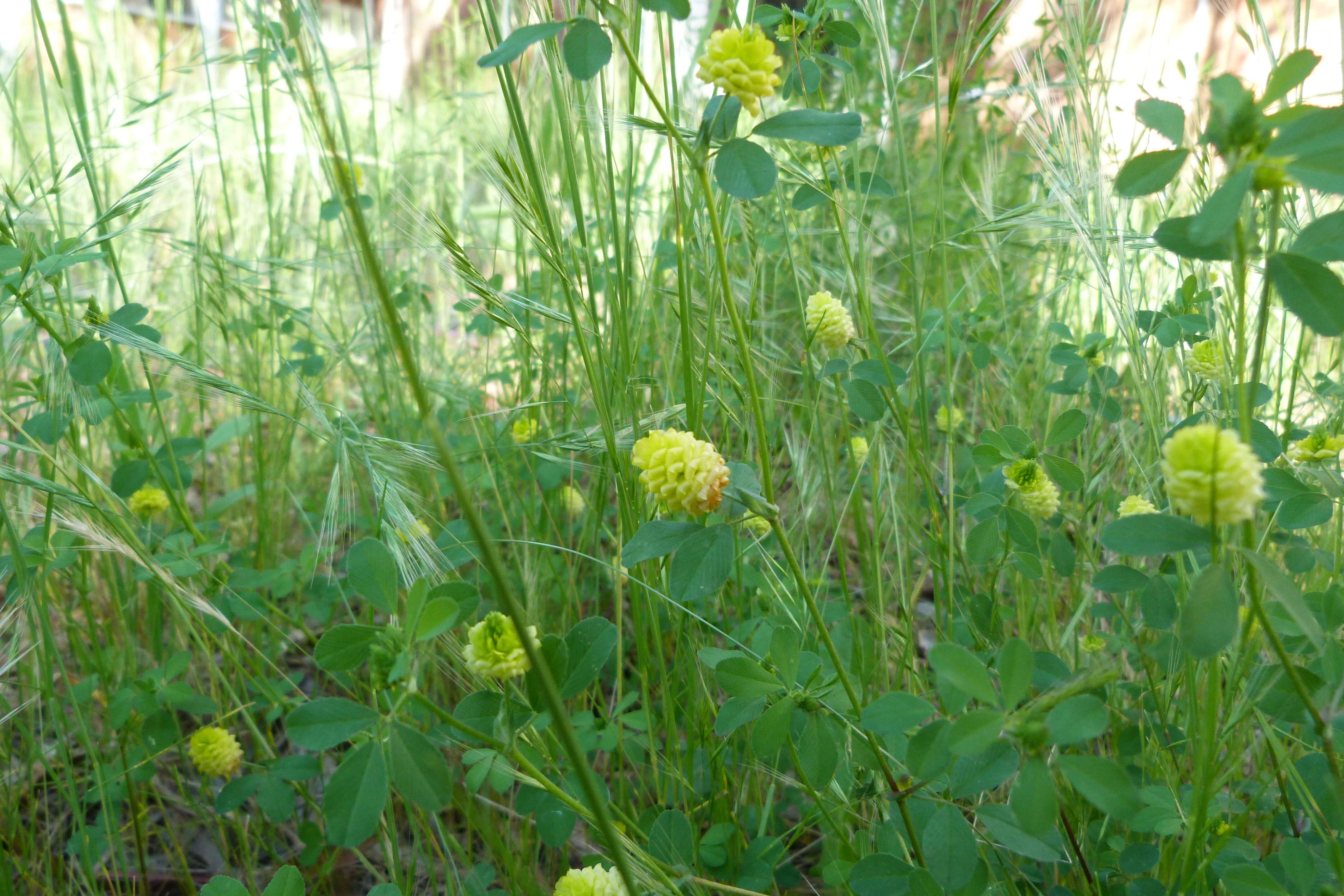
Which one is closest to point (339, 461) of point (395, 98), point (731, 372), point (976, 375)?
point (731, 372)

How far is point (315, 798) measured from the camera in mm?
1167

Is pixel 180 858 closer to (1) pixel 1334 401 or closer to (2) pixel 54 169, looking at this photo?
(2) pixel 54 169

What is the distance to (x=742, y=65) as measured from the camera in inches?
22.8

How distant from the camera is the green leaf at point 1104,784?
52 cm

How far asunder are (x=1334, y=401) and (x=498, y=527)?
1.20m

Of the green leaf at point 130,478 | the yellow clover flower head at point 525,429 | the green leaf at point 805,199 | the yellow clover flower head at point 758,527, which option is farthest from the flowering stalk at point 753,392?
the green leaf at point 130,478

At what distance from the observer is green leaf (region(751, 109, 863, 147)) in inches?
23.8

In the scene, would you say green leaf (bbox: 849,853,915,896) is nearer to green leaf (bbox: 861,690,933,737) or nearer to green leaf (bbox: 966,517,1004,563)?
green leaf (bbox: 861,690,933,737)

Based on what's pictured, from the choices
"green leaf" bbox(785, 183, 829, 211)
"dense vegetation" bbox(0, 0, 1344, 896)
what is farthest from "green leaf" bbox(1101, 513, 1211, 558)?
"green leaf" bbox(785, 183, 829, 211)

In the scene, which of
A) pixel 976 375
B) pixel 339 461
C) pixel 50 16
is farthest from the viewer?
pixel 50 16

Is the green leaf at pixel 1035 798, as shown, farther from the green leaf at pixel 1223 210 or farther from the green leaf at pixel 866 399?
the green leaf at pixel 866 399

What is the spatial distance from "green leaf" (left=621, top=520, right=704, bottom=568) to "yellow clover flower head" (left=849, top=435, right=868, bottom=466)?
56cm

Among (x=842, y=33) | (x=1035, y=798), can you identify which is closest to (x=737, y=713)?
(x=1035, y=798)

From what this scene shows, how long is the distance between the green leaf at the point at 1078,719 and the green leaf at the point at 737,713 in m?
0.25
